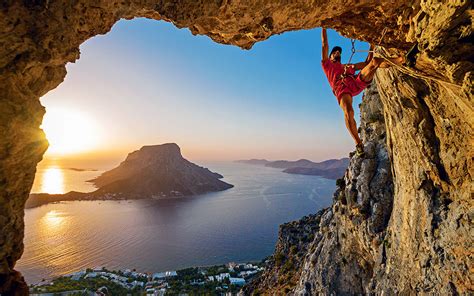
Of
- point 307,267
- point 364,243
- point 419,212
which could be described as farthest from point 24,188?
point 307,267

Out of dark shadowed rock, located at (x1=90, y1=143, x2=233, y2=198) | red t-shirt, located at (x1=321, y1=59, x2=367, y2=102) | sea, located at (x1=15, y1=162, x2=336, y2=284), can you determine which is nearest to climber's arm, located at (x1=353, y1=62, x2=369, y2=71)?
red t-shirt, located at (x1=321, y1=59, x2=367, y2=102)

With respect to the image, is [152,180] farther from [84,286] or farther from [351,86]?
[351,86]

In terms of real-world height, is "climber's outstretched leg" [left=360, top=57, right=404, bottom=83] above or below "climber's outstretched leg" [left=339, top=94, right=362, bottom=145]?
above

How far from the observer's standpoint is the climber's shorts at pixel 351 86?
616cm

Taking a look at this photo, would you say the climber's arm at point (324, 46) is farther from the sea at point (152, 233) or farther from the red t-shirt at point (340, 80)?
the sea at point (152, 233)

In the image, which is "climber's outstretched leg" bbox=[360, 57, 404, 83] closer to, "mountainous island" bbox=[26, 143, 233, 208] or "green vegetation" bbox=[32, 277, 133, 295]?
"green vegetation" bbox=[32, 277, 133, 295]

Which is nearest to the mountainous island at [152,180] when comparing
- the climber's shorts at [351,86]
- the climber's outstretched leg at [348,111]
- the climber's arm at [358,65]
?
the climber's outstretched leg at [348,111]

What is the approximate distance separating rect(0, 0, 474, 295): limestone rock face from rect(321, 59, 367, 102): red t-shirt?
2.95 feet

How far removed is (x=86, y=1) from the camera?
11.8 feet

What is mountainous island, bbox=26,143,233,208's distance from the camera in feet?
497

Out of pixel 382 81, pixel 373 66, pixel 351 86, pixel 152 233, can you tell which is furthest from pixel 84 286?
pixel 373 66

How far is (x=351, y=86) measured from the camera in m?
6.41

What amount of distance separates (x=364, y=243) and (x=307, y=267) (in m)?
6.39

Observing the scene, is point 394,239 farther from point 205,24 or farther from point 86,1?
point 86,1
